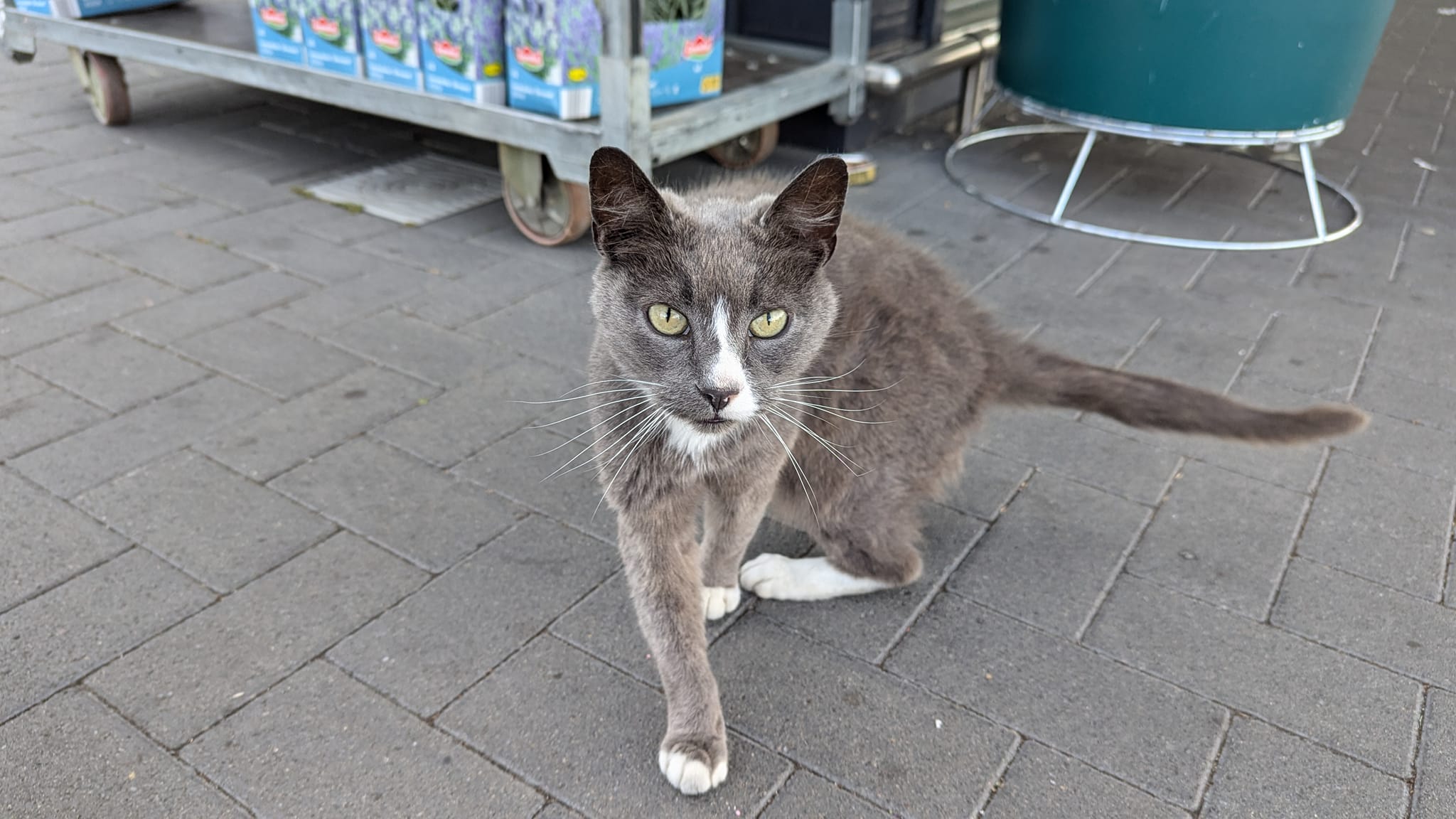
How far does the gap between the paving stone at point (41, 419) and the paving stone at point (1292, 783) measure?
2.96 m

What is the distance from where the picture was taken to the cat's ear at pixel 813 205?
1646mm

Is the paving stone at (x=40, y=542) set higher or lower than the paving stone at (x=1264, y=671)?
higher

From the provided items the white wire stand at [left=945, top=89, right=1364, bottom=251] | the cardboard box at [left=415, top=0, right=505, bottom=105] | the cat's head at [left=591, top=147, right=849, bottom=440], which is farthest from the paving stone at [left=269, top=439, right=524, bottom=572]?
the white wire stand at [left=945, top=89, right=1364, bottom=251]

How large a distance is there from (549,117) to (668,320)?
7.43ft

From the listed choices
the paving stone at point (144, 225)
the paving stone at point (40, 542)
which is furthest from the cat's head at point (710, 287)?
the paving stone at point (144, 225)

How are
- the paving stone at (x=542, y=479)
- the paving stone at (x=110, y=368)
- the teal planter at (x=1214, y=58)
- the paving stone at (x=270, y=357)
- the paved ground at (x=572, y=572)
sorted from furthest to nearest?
the teal planter at (x=1214, y=58), the paving stone at (x=270, y=357), the paving stone at (x=110, y=368), the paving stone at (x=542, y=479), the paved ground at (x=572, y=572)

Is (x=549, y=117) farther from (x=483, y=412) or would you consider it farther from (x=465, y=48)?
(x=483, y=412)

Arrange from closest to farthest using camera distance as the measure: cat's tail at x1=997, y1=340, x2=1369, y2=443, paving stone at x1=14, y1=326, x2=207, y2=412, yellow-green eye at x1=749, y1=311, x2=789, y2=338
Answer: yellow-green eye at x1=749, y1=311, x2=789, y2=338 < cat's tail at x1=997, y1=340, x2=1369, y2=443 < paving stone at x1=14, y1=326, x2=207, y2=412

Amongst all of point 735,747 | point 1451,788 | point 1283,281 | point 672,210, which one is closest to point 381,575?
point 735,747

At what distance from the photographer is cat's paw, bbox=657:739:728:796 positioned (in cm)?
174

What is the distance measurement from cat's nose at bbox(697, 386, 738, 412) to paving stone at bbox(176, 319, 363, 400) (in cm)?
183

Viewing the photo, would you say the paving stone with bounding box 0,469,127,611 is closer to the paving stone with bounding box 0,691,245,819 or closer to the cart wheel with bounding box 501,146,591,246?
the paving stone with bounding box 0,691,245,819

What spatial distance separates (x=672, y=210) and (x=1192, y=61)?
307 cm

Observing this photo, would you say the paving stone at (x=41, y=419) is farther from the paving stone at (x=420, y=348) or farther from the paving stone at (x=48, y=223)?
the paving stone at (x=48, y=223)
